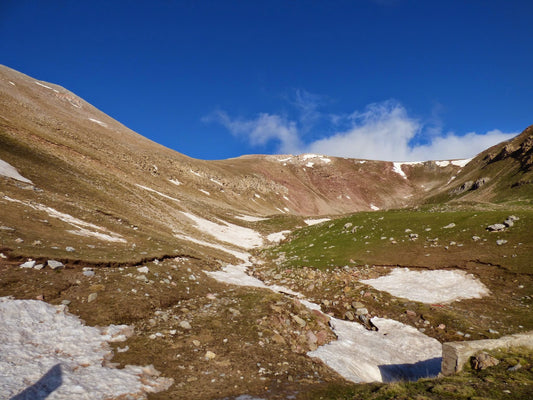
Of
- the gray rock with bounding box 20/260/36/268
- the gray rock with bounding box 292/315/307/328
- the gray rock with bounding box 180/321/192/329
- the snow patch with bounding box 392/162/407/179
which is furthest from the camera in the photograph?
the snow patch with bounding box 392/162/407/179

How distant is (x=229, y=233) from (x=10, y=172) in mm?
31814

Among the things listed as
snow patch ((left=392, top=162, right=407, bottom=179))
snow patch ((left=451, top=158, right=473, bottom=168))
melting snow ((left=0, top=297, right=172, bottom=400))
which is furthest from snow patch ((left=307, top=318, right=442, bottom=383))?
snow patch ((left=451, top=158, right=473, bottom=168))

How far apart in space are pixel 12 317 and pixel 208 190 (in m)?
86.0

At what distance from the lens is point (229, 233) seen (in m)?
52.1

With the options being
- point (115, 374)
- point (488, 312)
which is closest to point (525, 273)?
point (488, 312)

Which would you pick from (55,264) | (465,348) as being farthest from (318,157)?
(465,348)

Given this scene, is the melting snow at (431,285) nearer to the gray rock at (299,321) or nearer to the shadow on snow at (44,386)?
the gray rock at (299,321)

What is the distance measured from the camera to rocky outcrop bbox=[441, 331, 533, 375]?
944cm

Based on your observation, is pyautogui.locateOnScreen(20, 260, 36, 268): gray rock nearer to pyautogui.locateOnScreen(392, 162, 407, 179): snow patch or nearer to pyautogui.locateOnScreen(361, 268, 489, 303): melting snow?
pyautogui.locateOnScreen(361, 268, 489, 303): melting snow

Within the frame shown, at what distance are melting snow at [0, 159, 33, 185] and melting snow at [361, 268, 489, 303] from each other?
35588mm

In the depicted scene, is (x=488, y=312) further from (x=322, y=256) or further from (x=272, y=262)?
(x=272, y=262)

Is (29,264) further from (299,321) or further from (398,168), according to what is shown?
(398,168)

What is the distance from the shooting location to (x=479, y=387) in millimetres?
7637

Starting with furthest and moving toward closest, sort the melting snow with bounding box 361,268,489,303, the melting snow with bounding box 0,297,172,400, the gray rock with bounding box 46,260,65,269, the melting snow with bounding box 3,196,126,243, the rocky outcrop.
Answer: the melting snow with bounding box 3,196,126,243 < the melting snow with bounding box 361,268,489,303 < the gray rock with bounding box 46,260,65,269 < the rocky outcrop < the melting snow with bounding box 0,297,172,400
